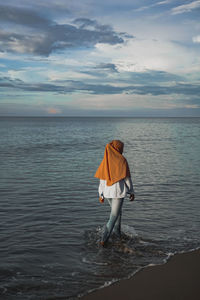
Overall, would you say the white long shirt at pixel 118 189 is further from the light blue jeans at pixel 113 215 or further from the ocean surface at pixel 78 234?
the ocean surface at pixel 78 234

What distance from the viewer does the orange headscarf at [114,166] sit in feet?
19.5

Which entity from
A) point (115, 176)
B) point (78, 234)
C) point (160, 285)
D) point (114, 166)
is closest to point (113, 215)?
point (115, 176)

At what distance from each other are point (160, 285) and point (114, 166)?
2305mm

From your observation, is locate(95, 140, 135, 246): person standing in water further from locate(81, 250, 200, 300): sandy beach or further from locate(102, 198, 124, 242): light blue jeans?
locate(81, 250, 200, 300): sandy beach

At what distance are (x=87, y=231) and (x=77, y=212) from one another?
5.09 feet

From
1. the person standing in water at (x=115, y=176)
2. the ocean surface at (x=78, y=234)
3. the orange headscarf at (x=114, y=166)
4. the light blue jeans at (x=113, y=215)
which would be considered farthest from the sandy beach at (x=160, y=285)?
the orange headscarf at (x=114, y=166)

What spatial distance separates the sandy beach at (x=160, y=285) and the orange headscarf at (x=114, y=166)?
1774 millimetres

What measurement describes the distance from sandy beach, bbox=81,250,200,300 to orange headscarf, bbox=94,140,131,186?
1.77m

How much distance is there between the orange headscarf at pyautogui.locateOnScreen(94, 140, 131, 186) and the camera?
5953 millimetres

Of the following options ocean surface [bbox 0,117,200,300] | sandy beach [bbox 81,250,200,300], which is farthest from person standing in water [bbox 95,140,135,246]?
sandy beach [bbox 81,250,200,300]

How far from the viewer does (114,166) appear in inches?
235

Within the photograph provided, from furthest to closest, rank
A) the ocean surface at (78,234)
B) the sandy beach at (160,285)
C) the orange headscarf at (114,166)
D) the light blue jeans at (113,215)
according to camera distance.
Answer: the light blue jeans at (113,215) → the orange headscarf at (114,166) → the ocean surface at (78,234) → the sandy beach at (160,285)

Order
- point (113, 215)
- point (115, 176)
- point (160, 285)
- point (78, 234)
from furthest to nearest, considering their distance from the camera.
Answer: point (78, 234), point (113, 215), point (115, 176), point (160, 285)

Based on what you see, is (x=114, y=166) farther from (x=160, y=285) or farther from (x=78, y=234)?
(x=160, y=285)
